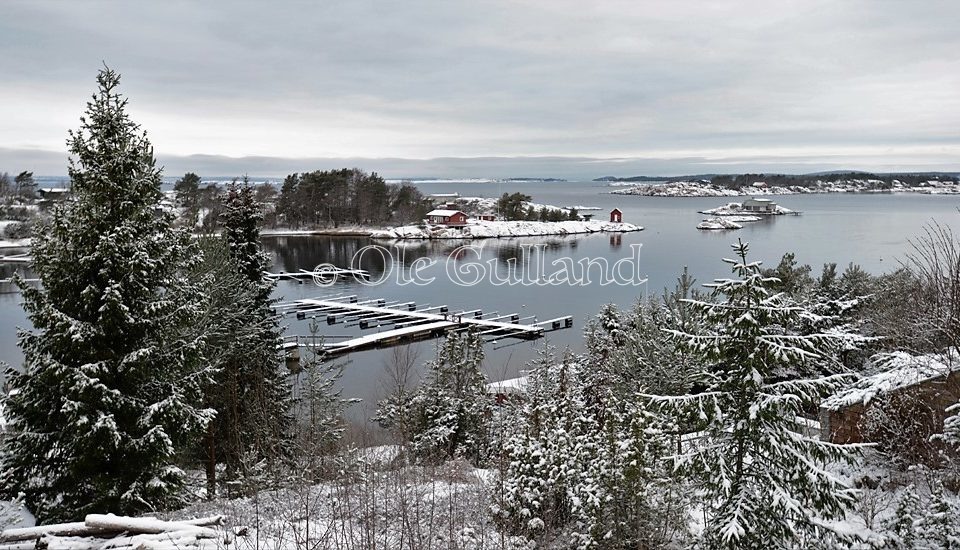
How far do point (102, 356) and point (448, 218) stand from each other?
81353mm

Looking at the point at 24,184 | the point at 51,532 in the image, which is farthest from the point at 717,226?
the point at 24,184

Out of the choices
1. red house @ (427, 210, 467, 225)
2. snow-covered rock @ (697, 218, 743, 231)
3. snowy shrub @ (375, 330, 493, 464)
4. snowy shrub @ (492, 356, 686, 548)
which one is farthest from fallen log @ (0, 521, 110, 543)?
snow-covered rock @ (697, 218, 743, 231)

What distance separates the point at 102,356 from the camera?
26.5 feet

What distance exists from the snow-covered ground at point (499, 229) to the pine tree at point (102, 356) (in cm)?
7384

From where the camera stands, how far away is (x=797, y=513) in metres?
5.51

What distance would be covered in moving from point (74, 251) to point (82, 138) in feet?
5.43

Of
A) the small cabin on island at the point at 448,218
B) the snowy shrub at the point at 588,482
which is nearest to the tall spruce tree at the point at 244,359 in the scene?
the snowy shrub at the point at 588,482

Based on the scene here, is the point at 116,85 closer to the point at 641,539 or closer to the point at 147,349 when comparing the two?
the point at 147,349

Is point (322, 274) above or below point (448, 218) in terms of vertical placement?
below

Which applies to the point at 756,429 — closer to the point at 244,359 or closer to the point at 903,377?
the point at 903,377

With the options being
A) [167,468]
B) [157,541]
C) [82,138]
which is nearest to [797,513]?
[157,541]

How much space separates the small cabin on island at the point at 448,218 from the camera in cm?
8825

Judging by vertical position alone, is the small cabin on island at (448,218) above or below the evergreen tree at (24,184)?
below

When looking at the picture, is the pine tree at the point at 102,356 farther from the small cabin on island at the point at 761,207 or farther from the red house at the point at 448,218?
the small cabin on island at the point at 761,207
